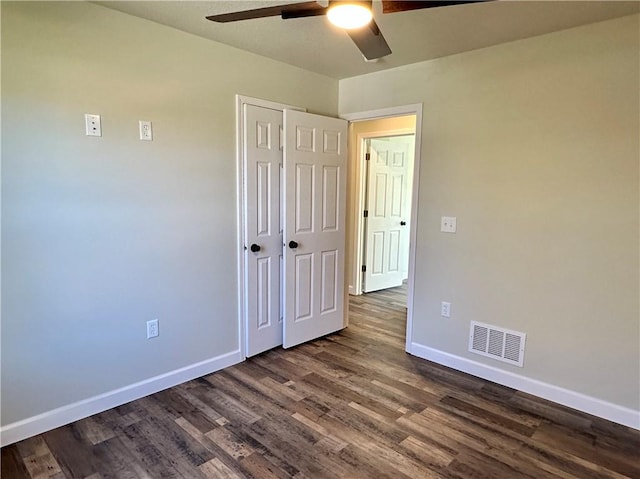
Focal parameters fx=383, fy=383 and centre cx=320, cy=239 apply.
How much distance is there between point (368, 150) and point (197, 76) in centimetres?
262

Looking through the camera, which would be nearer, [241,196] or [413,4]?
[413,4]

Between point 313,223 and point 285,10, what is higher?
point 285,10

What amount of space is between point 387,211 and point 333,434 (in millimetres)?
3423

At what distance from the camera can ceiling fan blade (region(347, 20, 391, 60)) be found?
170 cm

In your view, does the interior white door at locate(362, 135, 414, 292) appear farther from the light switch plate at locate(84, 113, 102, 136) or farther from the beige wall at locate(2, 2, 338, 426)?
the light switch plate at locate(84, 113, 102, 136)

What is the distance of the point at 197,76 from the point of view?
262 centimetres

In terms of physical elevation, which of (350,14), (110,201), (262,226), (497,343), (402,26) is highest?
(402,26)

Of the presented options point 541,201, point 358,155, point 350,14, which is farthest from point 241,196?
point 358,155

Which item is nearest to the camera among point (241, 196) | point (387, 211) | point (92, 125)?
point (92, 125)

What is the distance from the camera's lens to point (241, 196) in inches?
116

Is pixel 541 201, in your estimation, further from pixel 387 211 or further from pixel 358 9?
pixel 387 211

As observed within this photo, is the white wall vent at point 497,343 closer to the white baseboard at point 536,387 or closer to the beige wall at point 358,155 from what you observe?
the white baseboard at point 536,387

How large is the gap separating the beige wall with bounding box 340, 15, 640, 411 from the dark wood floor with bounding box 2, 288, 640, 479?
0.40 metres

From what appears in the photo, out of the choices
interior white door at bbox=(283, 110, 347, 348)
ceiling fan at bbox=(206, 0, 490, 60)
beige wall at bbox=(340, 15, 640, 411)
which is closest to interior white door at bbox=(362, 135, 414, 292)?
interior white door at bbox=(283, 110, 347, 348)
